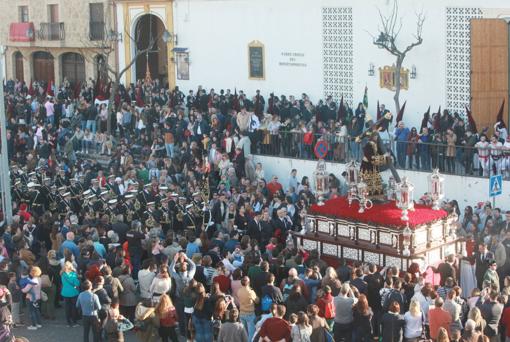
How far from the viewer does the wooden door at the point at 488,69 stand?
28156mm

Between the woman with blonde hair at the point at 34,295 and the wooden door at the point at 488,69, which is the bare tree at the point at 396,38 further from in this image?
the woman with blonde hair at the point at 34,295

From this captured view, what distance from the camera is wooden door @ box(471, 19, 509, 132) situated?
2816 centimetres

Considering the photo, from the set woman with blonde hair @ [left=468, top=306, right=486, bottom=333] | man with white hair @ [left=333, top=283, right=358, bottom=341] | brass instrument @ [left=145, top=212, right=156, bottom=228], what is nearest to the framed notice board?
brass instrument @ [left=145, top=212, right=156, bottom=228]

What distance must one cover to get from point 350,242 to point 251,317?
4.22 m

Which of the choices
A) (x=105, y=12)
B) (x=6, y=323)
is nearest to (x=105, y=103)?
(x=105, y=12)

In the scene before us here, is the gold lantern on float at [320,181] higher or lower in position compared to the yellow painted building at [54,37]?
lower

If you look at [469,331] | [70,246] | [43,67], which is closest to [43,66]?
[43,67]

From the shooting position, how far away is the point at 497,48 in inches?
1112

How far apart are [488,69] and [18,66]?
25.2 meters

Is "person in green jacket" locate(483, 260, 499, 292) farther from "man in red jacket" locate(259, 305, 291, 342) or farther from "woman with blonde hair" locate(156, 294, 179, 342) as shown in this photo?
"woman with blonde hair" locate(156, 294, 179, 342)

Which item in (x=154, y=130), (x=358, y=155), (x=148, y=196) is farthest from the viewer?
(x=154, y=130)

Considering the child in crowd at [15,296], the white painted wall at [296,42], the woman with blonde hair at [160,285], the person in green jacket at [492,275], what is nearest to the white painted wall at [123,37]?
the white painted wall at [296,42]

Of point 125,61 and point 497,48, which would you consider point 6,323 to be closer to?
point 497,48

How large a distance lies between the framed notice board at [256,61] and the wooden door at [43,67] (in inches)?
538
